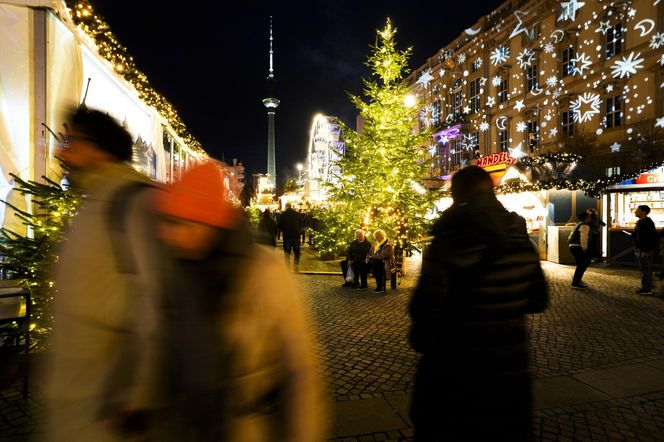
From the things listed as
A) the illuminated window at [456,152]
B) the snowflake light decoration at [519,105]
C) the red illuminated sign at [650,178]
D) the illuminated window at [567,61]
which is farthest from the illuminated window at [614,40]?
the illuminated window at [456,152]

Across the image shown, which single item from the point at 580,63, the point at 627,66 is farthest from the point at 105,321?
the point at 580,63

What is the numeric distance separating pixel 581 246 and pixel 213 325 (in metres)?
10.5

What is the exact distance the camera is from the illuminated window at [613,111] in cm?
2212

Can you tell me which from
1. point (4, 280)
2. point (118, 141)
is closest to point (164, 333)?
point (118, 141)

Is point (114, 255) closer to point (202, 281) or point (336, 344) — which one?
point (202, 281)

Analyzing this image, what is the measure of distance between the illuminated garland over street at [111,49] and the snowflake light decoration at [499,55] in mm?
30131

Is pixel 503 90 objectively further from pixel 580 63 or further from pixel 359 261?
pixel 359 261

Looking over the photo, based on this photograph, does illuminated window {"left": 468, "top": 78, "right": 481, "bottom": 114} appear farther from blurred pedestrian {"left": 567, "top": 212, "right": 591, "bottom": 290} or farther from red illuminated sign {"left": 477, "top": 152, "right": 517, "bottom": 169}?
blurred pedestrian {"left": 567, "top": 212, "right": 591, "bottom": 290}

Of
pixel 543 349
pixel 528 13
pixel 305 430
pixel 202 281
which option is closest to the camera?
pixel 202 281

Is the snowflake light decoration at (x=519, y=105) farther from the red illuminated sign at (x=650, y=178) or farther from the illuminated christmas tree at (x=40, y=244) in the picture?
the illuminated christmas tree at (x=40, y=244)

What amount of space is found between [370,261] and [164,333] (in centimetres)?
874

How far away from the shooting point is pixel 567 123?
2556cm

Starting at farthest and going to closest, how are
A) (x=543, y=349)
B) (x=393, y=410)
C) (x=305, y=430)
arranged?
(x=543, y=349), (x=393, y=410), (x=305, y=430)

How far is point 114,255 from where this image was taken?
48.9 inches
